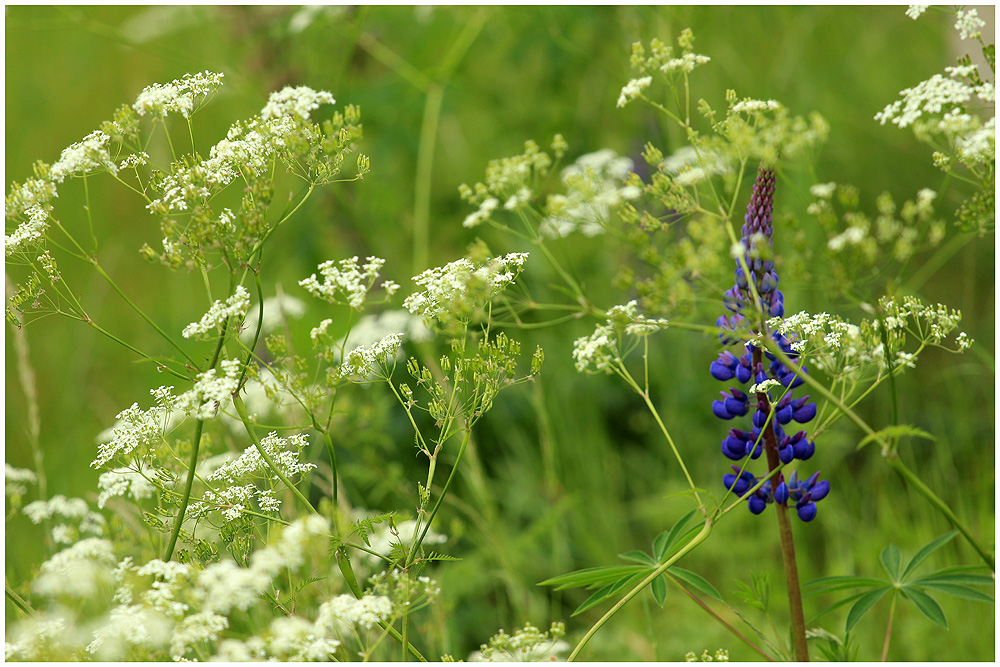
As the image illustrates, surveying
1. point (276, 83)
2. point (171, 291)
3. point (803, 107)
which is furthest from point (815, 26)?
point (171, 291)

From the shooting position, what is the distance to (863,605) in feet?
5.63

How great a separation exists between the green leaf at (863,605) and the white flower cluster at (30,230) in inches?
78.8

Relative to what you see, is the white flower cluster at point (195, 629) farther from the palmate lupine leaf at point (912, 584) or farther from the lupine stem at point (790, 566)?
the palmate lupine leaf at point (912, 584)

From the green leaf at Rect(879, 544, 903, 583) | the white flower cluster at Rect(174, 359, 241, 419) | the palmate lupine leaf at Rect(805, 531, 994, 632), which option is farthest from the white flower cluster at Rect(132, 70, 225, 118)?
the green leaf at Rect(879, 544, 903, 583)

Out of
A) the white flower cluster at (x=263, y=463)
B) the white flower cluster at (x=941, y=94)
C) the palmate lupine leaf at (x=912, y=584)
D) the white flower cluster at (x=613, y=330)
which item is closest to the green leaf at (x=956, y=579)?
the palmate lupine leaf at (x=912, y=584)

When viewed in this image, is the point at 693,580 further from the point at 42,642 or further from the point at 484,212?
the point at 42,642

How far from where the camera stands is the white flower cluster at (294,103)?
1695mm

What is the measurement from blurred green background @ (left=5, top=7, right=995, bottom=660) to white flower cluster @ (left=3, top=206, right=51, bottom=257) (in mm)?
1451

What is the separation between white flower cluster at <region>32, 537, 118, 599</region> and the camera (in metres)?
1.55

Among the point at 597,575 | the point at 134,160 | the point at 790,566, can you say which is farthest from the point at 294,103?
the point at 790,566

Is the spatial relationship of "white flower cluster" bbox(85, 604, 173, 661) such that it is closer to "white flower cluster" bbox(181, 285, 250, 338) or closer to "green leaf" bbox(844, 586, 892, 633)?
"white flower cluster" bbox(181, 285, 250, 338)

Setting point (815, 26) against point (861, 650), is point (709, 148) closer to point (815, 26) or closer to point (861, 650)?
point (861, 650)

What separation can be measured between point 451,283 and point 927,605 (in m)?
1.34

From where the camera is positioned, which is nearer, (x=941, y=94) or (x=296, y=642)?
(x=296, y=642)
